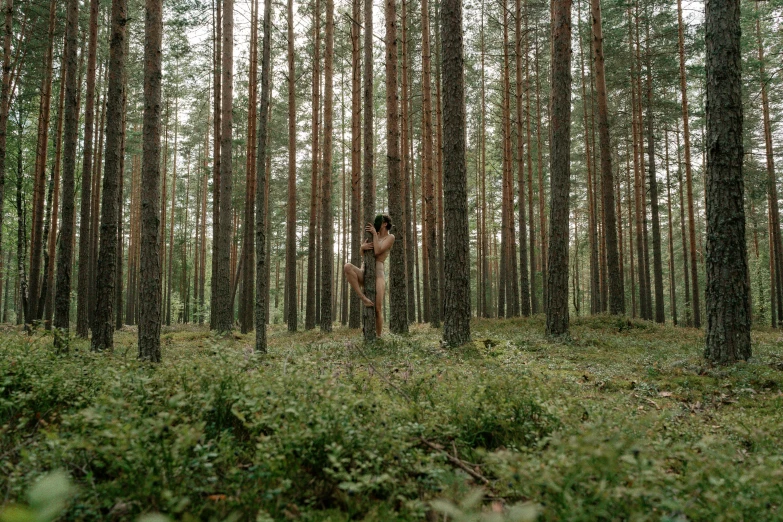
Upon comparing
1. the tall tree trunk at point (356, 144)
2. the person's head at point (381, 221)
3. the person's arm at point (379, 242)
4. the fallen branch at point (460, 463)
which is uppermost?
the tall tree trunk at point (356, 144)

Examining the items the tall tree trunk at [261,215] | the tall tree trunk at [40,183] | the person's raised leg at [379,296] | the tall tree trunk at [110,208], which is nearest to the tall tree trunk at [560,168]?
the person's raised leg at [379,296]

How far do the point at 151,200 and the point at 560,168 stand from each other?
9022 millimetres

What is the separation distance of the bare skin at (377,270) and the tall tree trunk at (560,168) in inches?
169

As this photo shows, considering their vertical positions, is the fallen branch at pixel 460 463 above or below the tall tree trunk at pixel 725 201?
below

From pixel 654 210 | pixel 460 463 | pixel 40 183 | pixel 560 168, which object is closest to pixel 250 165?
pixel 40 183

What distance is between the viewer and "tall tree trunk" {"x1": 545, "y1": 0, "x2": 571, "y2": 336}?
10.5 meters

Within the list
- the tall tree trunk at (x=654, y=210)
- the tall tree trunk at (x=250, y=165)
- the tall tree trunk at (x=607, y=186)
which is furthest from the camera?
the tall tree trunk at (x=654, y=210)

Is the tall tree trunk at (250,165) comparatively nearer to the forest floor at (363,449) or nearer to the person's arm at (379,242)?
the person's arm at (379,242)

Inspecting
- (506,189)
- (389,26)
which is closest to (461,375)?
(389,26)

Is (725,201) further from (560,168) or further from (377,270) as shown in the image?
(377,270)

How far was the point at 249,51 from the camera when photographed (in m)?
18.3

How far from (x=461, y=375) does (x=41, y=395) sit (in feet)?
13.9

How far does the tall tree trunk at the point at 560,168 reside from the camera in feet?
34.6

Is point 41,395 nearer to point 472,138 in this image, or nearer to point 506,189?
point 506,189
